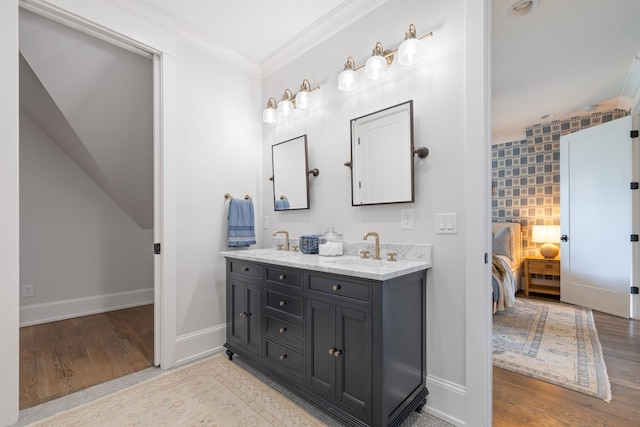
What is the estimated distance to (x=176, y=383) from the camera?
2.03 m

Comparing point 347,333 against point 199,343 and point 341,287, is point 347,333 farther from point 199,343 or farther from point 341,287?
point 199,343

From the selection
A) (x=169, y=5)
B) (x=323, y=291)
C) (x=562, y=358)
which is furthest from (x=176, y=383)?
(x=562, y=358)

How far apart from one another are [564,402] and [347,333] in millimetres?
1503

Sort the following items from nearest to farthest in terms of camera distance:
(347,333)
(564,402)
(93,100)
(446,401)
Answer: (347,333) < (446,401) < (564,402) < (93,100)

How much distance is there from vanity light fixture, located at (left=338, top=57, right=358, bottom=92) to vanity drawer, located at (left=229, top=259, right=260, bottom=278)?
1.43 metres

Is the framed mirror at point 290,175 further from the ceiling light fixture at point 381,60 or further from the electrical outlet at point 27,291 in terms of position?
the electrical outlet at point 27,291

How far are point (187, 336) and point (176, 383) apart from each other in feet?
1.35

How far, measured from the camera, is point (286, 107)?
254 centimetres

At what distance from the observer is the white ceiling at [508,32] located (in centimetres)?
214

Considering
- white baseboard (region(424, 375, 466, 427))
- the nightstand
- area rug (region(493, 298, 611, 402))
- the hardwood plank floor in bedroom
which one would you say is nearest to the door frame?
white baseboard (region(424, 375, 466, 427))

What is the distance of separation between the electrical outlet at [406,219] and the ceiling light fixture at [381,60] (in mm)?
903

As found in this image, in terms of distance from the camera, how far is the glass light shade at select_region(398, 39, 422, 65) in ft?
5.65

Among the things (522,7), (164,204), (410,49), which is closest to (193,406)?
(164,204)

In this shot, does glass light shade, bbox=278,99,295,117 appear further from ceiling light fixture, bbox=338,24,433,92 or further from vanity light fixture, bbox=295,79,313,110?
ceiling light fixture, bbox=338,24,433,92
